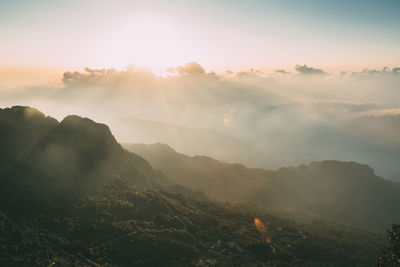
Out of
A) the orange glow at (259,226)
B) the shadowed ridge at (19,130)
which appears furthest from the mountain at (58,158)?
the orange glow at (259,226)

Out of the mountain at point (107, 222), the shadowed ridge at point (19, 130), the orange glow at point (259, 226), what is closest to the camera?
the mountain at point (107, 222)

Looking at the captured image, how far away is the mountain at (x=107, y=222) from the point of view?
9031 cm

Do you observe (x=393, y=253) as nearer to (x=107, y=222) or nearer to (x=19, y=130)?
(x=107, y=222)

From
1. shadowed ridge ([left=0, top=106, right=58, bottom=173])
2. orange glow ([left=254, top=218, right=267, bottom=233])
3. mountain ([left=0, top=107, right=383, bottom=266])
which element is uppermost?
shadowed ridge ([left=0, top=106, right=58, bottom=173])

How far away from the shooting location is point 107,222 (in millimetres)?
110438

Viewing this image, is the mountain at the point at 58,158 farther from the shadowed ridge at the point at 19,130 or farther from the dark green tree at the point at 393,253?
the dark green tree at the point at 393,253

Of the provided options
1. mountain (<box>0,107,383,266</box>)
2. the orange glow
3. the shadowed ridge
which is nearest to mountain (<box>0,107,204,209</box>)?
the shadowed ridge

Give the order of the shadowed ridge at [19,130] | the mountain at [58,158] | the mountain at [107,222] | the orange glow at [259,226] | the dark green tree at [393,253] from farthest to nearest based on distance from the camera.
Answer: the orange glow at [259,226] < the shadowed ridge at [19,130] < the mountain at [58,158] < the mountain at [107,222] < the dark green tree at [393,253]

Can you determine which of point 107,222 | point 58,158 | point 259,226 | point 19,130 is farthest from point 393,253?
point 19,130

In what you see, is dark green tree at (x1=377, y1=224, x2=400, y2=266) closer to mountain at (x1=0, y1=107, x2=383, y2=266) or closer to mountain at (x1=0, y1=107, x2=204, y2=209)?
mountain at (x1=0, y1=107, x2=383, y2=266)

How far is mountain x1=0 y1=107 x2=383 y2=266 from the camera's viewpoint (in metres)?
90.3

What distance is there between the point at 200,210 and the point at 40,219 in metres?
89.5

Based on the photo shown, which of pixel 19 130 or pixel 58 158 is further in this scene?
pixel 19 130

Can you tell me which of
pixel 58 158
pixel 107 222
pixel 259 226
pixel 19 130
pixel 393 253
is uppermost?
pixel 19 130
